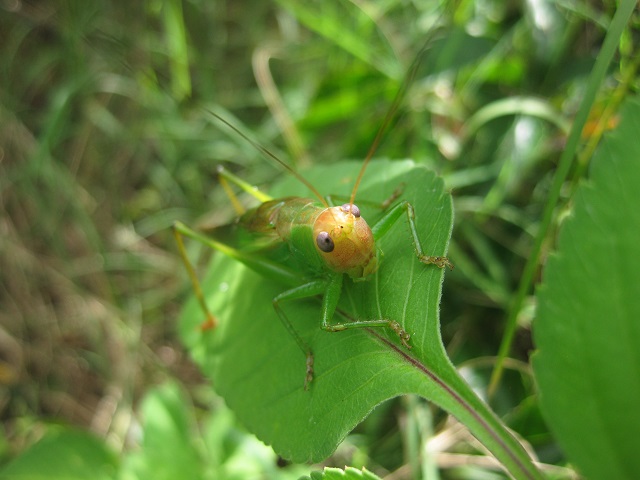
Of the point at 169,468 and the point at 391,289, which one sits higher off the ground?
the point at 391,289

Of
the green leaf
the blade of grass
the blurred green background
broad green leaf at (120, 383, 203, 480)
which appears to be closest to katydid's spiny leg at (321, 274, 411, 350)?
the blade of grass

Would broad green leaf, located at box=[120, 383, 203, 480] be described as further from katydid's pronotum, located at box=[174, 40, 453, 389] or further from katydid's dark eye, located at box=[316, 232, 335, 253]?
katydid's dark eye, located at box=[316, 232, 335, 253]

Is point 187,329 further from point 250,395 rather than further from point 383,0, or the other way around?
point 383,0

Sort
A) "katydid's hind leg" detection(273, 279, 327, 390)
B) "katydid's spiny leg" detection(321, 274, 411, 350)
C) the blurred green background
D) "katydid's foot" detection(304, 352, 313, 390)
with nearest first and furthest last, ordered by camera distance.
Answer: "katydid's spiny leg" detection(321, 274, 411, 350)
"katydid's foot" detection(304, 352, 313, 390)
"katydid's hind leg" detection(273, 279, 327, 390)
the blurred green background

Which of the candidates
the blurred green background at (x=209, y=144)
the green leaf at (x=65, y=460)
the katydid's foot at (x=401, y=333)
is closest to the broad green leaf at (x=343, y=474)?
the katydid's foot at (x=401, y=333)

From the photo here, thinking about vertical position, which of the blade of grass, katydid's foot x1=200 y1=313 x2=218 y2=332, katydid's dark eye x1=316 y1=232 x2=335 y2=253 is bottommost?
katydid's foot x1=200 y1=313 x2=218 y2=332

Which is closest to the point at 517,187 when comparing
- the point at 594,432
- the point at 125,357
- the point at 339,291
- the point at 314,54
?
the point at 339,291

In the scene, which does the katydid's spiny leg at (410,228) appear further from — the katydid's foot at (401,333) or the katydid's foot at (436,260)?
the katydid's foot at (401,333)
